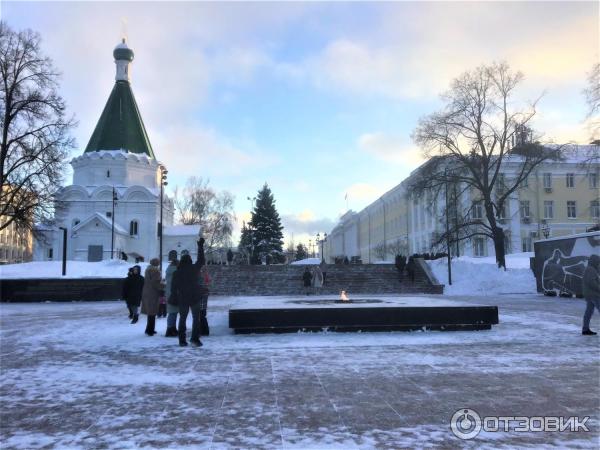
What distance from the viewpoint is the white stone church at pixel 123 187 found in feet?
192

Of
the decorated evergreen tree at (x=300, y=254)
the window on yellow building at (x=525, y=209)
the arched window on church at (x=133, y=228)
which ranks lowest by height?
the decorated evergreen tree at (x=300, y=254)

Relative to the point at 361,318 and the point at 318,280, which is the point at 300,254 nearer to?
the point at 318,280

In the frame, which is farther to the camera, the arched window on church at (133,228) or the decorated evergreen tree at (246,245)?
the decorated evergreen tree at (246,245)

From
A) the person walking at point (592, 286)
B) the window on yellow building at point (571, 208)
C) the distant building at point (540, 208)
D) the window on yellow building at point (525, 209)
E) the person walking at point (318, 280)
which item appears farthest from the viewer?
the window on yellow building at point (571, 208)

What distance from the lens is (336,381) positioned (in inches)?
249

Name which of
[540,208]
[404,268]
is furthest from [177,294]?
[540,208]

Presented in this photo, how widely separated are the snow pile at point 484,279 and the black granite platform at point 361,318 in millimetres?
17317

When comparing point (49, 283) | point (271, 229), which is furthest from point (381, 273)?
point (271, 229)

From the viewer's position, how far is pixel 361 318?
36.1 feet

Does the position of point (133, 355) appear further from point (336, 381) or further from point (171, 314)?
point (336, 381)

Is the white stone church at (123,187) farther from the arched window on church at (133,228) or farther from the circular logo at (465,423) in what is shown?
the circular logo at (465,423)

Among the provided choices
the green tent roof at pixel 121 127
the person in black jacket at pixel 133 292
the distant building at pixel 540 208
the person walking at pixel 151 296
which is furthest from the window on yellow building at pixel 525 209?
the person walking at pixel 151 296

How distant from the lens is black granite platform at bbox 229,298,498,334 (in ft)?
35.5

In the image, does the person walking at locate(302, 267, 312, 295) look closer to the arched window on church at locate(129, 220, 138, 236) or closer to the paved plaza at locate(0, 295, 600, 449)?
the paved plaza at locate(0, 295, 600, 449)
